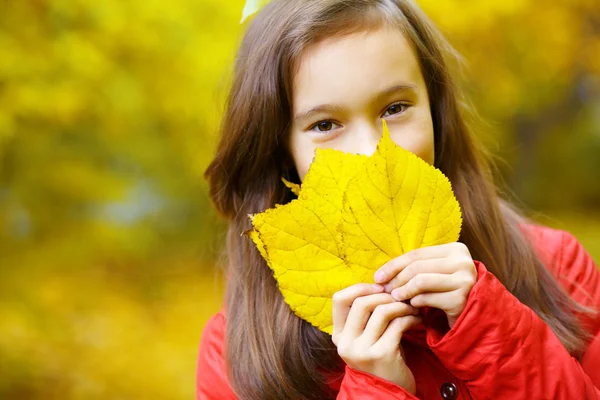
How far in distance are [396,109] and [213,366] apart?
0.58m

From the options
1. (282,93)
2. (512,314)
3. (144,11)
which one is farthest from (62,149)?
(512,314)

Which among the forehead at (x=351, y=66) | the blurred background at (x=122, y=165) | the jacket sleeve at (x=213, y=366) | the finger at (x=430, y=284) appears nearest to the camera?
the finger at (x=430, y=284)

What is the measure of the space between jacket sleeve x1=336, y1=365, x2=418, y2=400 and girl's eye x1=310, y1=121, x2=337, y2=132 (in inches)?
15.0


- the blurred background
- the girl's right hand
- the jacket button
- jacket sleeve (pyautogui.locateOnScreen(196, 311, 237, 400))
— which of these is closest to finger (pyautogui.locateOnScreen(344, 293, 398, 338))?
the girl's right hand

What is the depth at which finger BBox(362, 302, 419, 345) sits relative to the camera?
2.87 ft

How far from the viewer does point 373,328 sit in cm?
88

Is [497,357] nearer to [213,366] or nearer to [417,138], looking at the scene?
[417,138]

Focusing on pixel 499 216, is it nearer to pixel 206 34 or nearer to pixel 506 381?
pixel 506 381

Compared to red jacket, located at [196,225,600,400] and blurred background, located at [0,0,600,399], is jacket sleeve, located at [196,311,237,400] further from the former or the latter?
blurred background, located at [0,0,600,399]

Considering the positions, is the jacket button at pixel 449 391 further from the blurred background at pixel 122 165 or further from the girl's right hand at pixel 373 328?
the blurred background at pixel 122 165

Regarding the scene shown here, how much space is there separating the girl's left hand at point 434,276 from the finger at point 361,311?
0.8 inches

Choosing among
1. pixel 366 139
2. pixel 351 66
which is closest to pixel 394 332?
pixel 366 139

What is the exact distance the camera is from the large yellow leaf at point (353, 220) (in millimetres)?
874

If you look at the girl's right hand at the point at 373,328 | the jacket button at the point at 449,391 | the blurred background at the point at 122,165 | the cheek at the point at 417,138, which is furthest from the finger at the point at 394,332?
the blurred background at the point at 122,165
